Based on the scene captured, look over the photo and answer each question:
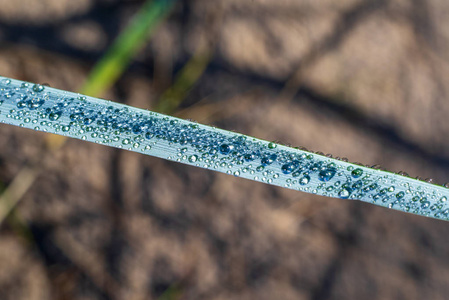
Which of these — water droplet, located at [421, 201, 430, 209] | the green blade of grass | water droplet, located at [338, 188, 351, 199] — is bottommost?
water droplet, located at [338, 188, 351, 199]

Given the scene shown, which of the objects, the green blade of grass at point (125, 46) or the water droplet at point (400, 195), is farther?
the green blade of grass at point (125, 46)

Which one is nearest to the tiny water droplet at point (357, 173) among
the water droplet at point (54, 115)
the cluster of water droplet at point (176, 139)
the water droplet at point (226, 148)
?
the cluster of water droplet at point (176, 139)

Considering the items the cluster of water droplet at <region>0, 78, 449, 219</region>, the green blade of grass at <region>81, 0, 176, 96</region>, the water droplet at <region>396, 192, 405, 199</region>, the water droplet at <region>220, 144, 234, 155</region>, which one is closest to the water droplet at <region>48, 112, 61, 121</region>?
the cluster of water droplet at <region>0, 78, 449, 219</region>

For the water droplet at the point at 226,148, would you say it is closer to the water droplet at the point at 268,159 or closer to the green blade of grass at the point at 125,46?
the water droplet at the point at 268,159

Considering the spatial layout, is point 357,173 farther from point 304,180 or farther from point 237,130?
point 237,130

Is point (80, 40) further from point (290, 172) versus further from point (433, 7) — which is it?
point (433, 7)

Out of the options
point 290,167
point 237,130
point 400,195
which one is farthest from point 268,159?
point 237,130

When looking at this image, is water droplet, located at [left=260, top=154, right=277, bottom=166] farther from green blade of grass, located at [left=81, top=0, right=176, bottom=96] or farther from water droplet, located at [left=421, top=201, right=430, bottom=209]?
green blade of grass, located at [left=81, top=0, right=176, bottom=96]

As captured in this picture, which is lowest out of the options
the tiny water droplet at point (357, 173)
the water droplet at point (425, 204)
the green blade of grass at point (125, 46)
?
the water droplet at point (425, 204)

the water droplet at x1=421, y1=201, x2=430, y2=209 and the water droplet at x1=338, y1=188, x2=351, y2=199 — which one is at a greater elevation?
the water droplet at x1=421, y1=201, x2=430, y2=209
